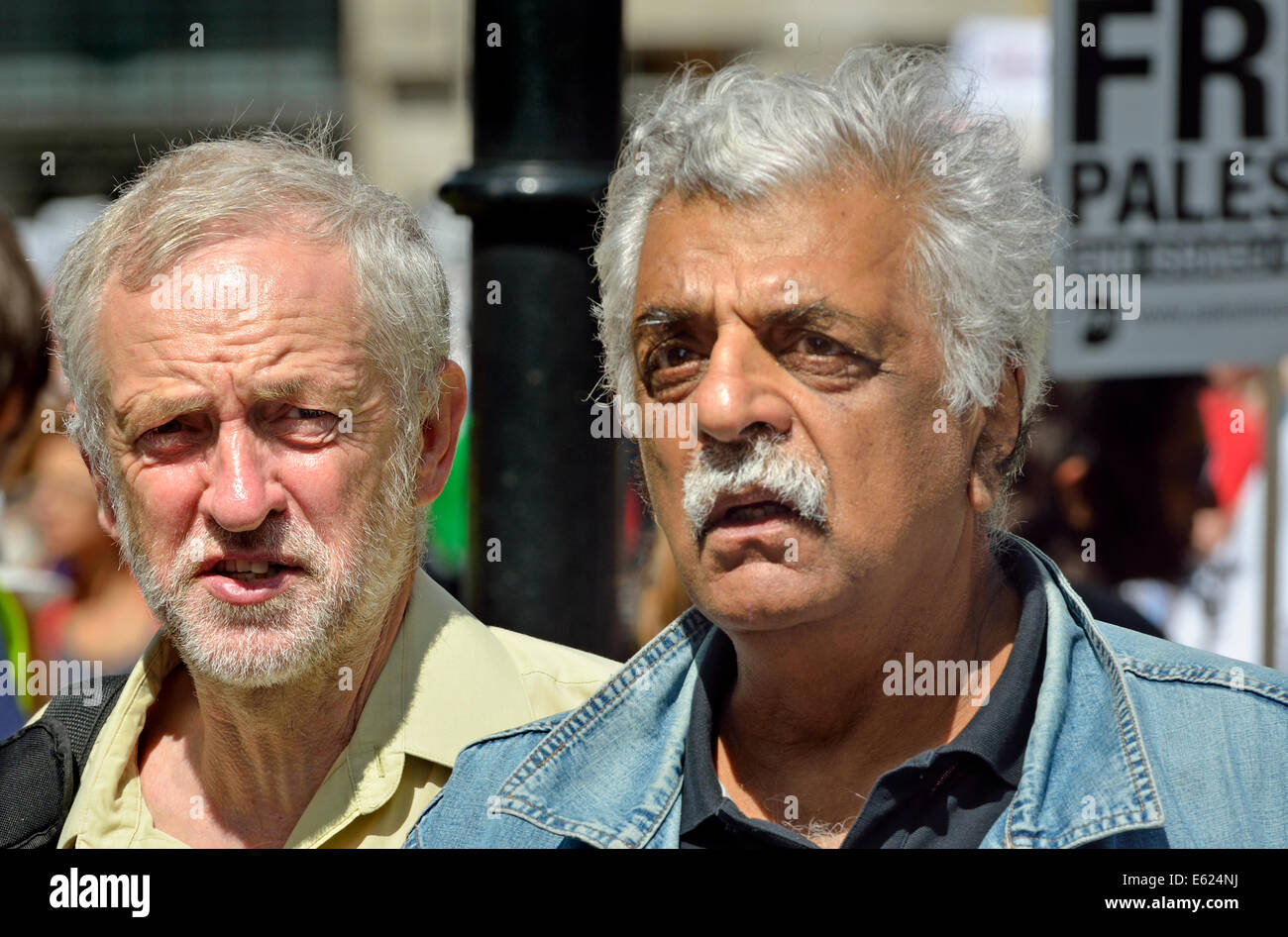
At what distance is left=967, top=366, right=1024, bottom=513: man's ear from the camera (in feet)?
7.64

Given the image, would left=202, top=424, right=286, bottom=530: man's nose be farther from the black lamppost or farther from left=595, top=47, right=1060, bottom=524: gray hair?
left=595, top=47, right=1060, bottom=524: gray hair

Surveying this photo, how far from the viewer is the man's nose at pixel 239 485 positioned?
2305mm

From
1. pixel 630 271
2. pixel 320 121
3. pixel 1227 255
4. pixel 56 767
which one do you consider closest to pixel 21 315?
pixel 320 121

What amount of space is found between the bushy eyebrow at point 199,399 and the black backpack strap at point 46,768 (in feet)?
2.28

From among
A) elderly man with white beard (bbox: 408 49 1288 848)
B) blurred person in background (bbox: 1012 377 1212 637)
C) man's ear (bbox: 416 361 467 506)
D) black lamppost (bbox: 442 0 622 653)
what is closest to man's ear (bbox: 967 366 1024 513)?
elderly man with white beard (bbox: 408 49 1288 848)

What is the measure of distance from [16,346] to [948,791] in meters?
2.90

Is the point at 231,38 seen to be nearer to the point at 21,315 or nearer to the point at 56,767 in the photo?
the point at 21,315

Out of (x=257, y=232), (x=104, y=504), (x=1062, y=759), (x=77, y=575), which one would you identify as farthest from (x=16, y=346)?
(x=1062, y=759)

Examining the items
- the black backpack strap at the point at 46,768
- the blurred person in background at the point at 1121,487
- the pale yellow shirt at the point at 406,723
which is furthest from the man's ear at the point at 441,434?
the blurred person in background at the point at 1121,487

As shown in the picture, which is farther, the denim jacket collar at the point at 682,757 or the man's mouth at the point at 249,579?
the man's mouth at the point at 249,579

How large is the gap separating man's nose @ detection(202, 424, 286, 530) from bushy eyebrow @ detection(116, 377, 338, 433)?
0.06 m

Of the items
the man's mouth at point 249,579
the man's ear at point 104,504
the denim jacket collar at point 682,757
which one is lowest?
the denim jacket collar at point 682,757

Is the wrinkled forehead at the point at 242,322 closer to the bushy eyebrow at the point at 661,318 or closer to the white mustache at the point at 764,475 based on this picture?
the bushy eyebrow at the point at 661,318

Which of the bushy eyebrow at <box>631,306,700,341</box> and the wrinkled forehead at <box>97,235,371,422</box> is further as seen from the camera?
the wrinkled forehead at <box>97,235,371,422</box>
